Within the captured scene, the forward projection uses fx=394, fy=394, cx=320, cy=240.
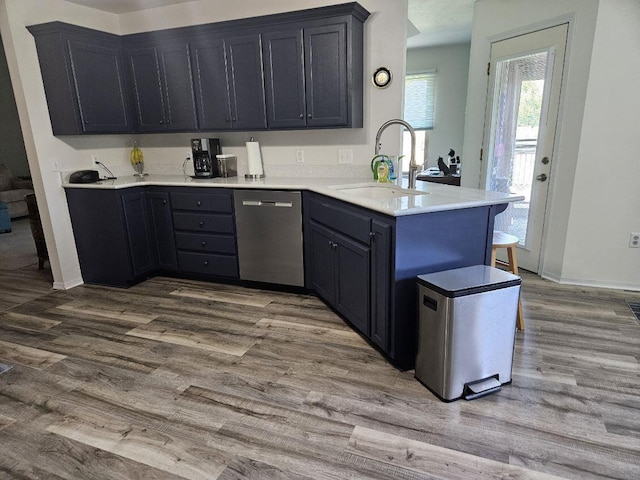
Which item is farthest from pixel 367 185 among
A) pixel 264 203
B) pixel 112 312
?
pixel 112 312

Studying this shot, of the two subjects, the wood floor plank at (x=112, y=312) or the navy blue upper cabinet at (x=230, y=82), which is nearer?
the wood floor plank at (x=112, y=312)

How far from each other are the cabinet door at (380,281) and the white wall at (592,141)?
6.63 feet

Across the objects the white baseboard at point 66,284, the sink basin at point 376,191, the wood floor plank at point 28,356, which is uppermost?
the sink basin at point 376,191

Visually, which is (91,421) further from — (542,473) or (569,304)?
(569,304)

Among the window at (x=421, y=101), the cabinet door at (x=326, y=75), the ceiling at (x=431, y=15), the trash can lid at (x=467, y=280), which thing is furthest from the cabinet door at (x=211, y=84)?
the window at (x=421, y=101)

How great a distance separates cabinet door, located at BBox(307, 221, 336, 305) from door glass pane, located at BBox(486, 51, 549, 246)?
6.54 feet

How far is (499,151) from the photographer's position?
3758mm

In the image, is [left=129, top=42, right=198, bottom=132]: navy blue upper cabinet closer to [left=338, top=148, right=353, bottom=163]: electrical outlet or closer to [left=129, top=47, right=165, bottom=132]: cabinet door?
[left=129, top=47, right=165, bottom=132]: cabinet door

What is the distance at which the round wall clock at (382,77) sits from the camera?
124 inches

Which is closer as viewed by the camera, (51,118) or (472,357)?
(472,357)

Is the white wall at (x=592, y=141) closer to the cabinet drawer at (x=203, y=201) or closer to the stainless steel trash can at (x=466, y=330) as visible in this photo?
the stainless steel trash can at (x=466, y=330)

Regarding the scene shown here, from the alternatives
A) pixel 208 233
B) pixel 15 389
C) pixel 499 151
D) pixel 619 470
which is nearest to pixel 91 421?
pixel 15 389

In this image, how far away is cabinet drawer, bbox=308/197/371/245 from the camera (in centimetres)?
223

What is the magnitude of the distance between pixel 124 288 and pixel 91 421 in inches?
71.3
